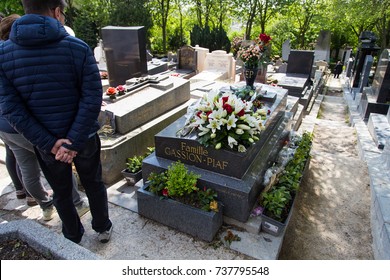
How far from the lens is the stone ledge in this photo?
194 cm

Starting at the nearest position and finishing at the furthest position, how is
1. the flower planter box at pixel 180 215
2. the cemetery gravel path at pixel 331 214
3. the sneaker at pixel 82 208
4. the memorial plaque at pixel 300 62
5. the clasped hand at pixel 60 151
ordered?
the clasped hand at pixel 60 151
the flower planter box at pixel 180 215
the cemetery gravel path at pixel 331 214
the sneaker at pixel 82 208
the memorial plaque at pixel 300 62

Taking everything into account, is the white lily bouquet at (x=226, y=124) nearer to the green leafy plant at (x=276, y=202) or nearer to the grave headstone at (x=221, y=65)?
the green leafy plant at (x=276, y=202)

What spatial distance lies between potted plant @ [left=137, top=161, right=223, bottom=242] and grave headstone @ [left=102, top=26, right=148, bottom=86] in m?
4.80

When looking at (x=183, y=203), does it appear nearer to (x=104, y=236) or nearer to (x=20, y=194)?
(x=104, y=236)

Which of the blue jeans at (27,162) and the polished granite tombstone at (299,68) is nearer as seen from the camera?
the blue jeans at (27,162)

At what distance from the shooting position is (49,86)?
2.12 meters

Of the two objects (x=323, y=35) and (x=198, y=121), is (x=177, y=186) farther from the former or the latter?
(x=323, y=35)

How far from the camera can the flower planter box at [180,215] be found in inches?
116

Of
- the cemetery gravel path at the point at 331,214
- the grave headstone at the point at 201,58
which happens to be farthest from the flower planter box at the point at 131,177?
the grave headstone at the point at 201,58

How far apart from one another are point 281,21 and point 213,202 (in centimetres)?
2848

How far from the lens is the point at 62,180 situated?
2457mm

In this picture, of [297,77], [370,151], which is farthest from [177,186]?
[297,77]

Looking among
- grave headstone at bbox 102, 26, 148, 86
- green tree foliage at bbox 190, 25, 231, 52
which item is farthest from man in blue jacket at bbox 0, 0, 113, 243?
green tree foliage at bbox 190, 25, 231, 52

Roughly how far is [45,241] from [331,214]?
3537 mm
